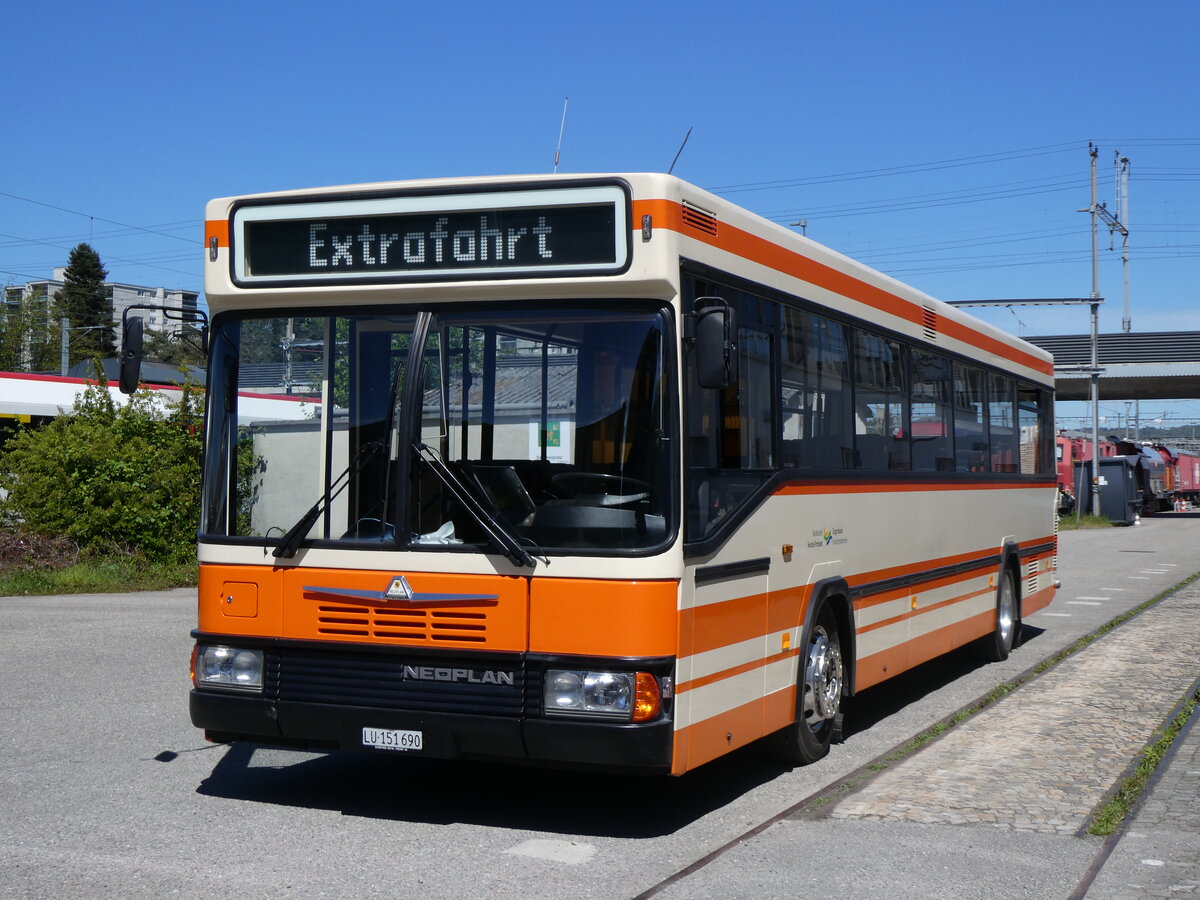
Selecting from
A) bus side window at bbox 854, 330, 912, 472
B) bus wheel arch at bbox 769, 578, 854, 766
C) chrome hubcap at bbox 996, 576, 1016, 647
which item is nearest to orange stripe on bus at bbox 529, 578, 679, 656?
bus wheel arch at bbox 769, 578, 854, 766

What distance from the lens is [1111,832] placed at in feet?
21.7

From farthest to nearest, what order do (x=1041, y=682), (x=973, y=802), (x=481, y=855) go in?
1. (x=1041, y=682)
2. (x=973, y=802)
3. (x=481, y=855)

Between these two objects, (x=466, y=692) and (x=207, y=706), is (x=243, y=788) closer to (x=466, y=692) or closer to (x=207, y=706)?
(x=207, y=706)

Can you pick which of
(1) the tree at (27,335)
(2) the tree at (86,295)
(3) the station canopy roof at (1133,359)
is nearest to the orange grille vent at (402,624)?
(3) the station canopy roof at (1133,359)

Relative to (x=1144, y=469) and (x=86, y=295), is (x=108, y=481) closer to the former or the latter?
(x=1144, y=469)

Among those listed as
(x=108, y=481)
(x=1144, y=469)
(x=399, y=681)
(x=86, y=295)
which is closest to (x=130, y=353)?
(x=399, y=681)

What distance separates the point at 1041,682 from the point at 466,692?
269 inches

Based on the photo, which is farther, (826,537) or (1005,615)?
(1005,615)

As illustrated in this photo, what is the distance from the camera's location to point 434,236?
21.8ft

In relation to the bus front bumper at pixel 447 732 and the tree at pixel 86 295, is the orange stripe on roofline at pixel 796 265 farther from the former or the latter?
the tree at pixel 86 295

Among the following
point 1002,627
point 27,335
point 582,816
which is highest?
point 27,335

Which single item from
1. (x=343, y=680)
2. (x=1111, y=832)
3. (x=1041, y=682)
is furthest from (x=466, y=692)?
(x=1041, y=682)

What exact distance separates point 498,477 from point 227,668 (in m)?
1.64

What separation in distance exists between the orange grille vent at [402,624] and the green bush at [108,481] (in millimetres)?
15930
